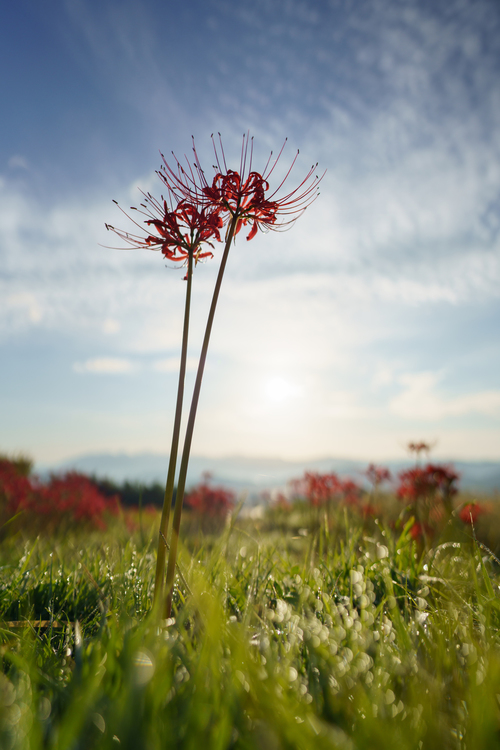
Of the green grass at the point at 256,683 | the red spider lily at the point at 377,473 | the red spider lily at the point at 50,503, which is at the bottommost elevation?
the red spider lily at the point at 50,503

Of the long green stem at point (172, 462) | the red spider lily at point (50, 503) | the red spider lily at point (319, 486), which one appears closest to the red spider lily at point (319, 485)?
the red spider lily at point (319, 486)

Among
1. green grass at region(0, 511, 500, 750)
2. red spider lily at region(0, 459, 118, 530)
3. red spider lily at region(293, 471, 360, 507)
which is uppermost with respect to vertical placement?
red spider lily at region(293, 471, 360, 507)

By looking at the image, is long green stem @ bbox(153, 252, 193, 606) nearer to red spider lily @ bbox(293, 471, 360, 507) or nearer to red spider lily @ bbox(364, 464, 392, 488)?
red spider lily @ bbox(293, 471, 360, 507)

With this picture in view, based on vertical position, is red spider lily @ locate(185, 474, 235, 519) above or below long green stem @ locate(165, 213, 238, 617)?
below

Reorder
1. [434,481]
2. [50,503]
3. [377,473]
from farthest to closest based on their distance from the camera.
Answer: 1. [50,503]
2. [377,473]
3. [434,481]

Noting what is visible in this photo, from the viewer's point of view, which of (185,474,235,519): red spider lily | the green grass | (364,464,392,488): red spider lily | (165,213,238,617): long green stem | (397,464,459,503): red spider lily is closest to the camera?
the green grass

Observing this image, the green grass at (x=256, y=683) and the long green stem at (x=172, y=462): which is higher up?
the long green stem at (x=172, y=462)

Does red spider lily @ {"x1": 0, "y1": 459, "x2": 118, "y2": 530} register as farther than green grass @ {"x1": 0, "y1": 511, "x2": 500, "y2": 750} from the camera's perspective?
Yes

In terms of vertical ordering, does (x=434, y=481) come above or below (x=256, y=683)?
above

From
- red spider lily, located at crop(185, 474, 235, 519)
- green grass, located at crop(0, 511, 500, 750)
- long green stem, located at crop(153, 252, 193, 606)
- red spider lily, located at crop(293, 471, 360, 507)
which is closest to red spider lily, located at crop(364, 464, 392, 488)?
red spider lily, located at crop(293, 471, 360, 507)

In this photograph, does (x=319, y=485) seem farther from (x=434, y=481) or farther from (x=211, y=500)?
(x=211, y=500)

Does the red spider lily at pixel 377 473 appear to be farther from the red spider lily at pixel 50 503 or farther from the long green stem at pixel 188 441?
the long green stem at pixel 188 441

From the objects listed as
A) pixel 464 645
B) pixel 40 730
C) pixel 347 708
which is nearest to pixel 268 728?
pixel 347 708

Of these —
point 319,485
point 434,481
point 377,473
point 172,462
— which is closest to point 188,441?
point 172,462
